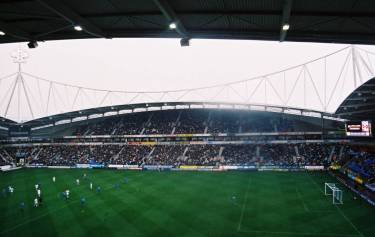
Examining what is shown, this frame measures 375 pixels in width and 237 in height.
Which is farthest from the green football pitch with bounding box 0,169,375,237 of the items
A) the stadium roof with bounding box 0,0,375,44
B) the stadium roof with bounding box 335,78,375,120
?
the stadium roof with bounding box 0,0,375,44

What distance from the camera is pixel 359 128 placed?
122 feet

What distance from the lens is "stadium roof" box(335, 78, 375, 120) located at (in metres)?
30.2

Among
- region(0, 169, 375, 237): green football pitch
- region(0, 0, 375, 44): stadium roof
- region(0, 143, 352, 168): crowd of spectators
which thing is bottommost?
region(0, 169, 375, 237): green football pitch

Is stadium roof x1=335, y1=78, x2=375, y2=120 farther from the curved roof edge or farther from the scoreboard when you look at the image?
the curved roof edge

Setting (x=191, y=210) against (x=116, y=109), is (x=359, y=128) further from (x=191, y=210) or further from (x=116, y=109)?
(x=116, y=109)

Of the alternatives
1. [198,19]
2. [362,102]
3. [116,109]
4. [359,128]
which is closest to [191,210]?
[198,19]

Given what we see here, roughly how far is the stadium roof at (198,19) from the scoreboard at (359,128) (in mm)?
32987

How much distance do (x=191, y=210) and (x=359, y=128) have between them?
2466cm

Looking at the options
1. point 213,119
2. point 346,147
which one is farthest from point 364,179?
point 213,119

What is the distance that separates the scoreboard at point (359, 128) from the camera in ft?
120

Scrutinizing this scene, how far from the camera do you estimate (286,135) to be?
60.5 metres

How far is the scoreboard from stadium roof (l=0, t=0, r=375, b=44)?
32987 mm

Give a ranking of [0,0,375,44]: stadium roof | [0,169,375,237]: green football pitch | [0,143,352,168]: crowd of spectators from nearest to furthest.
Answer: [0,0,375,44]: stadium roof → [0,169,375,237]: green football pitch → [0,143,352,168]: crowd of spectators

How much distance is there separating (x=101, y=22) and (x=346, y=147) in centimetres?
5497
